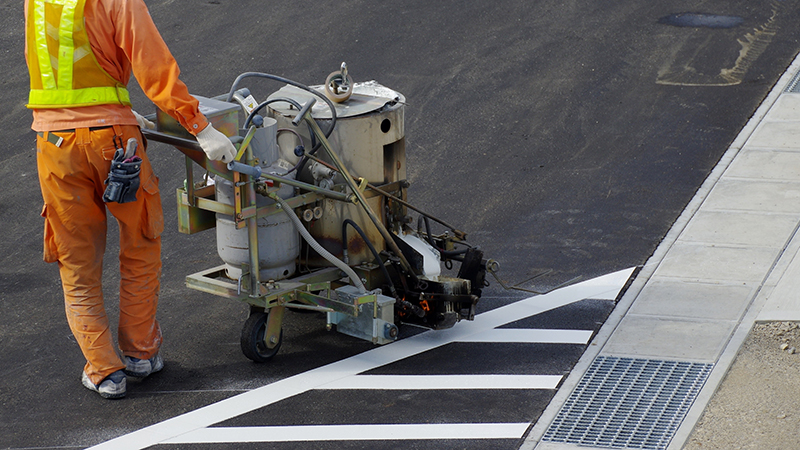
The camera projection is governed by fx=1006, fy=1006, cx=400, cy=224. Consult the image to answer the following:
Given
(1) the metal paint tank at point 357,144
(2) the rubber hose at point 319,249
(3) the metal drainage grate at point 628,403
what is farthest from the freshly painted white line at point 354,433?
(1) the metal paint tank at point 357,144

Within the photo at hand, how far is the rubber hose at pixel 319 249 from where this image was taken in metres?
5.32

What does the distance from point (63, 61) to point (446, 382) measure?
2546mm

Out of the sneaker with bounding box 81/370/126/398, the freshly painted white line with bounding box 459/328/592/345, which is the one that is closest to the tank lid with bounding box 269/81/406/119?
the freshly painted white line with bounding box 459/328/592/345

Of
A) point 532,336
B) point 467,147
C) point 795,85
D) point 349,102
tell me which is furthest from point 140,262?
point 795,85

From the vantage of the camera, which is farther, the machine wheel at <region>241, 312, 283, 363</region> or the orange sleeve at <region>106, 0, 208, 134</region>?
the machine wheel at <region>241, 312, 283, 363</region>

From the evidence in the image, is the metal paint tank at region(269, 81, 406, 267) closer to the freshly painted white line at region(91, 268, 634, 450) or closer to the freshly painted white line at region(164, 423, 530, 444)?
the freshly painted white line at region(91, 268, 634, 450)

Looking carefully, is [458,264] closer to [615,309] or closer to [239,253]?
[615,309]

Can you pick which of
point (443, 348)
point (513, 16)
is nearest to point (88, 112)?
point (443, 348)

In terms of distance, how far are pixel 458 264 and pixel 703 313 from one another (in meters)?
1.71

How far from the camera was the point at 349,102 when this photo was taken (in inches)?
223

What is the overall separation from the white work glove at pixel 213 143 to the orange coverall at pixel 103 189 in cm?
4

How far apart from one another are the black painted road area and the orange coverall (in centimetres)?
37

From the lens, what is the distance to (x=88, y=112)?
500 cm

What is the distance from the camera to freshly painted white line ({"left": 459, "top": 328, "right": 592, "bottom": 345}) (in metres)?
5.80
